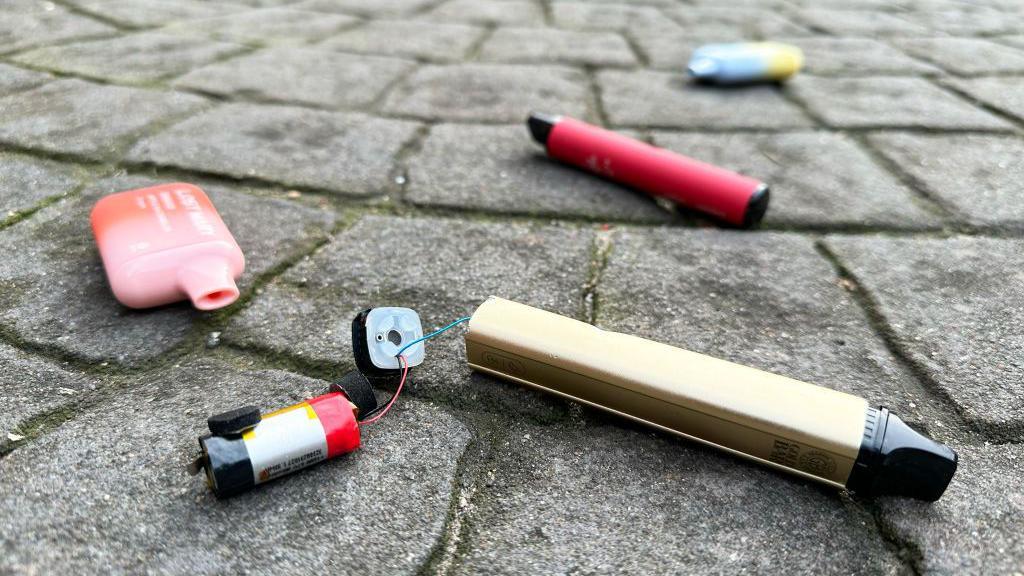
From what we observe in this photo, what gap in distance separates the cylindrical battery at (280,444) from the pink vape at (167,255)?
1.17ft

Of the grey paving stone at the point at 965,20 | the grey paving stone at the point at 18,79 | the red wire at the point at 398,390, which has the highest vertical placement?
the grey paving stone at the point at 18,79

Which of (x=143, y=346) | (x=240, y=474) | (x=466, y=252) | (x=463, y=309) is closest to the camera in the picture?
(x=240, y=474)

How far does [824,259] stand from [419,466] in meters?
0.93

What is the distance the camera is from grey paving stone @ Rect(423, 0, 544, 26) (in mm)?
3119

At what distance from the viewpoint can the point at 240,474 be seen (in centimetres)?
86

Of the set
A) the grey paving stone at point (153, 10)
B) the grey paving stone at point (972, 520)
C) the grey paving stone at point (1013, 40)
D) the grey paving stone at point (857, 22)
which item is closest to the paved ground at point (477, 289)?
the grey paving stone at point (972, 520)

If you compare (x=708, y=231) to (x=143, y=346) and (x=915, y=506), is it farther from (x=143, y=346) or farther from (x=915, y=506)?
(x=143, y=346)

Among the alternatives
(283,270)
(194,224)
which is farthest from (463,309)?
(194,224)

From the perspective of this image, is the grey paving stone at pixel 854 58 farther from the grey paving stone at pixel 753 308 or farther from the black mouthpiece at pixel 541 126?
the grey paving stone at pixel 753 308

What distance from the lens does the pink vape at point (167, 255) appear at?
3.81 ft

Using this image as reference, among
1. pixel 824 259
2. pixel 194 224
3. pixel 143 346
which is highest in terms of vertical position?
pixel 194 224

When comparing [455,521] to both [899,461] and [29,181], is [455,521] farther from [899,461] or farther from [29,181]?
[29,181]

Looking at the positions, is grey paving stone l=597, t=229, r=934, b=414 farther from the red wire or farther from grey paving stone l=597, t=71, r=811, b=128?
grey paving stone l=597, t=71, r=811, b=128

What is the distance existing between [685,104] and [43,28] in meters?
2.16
